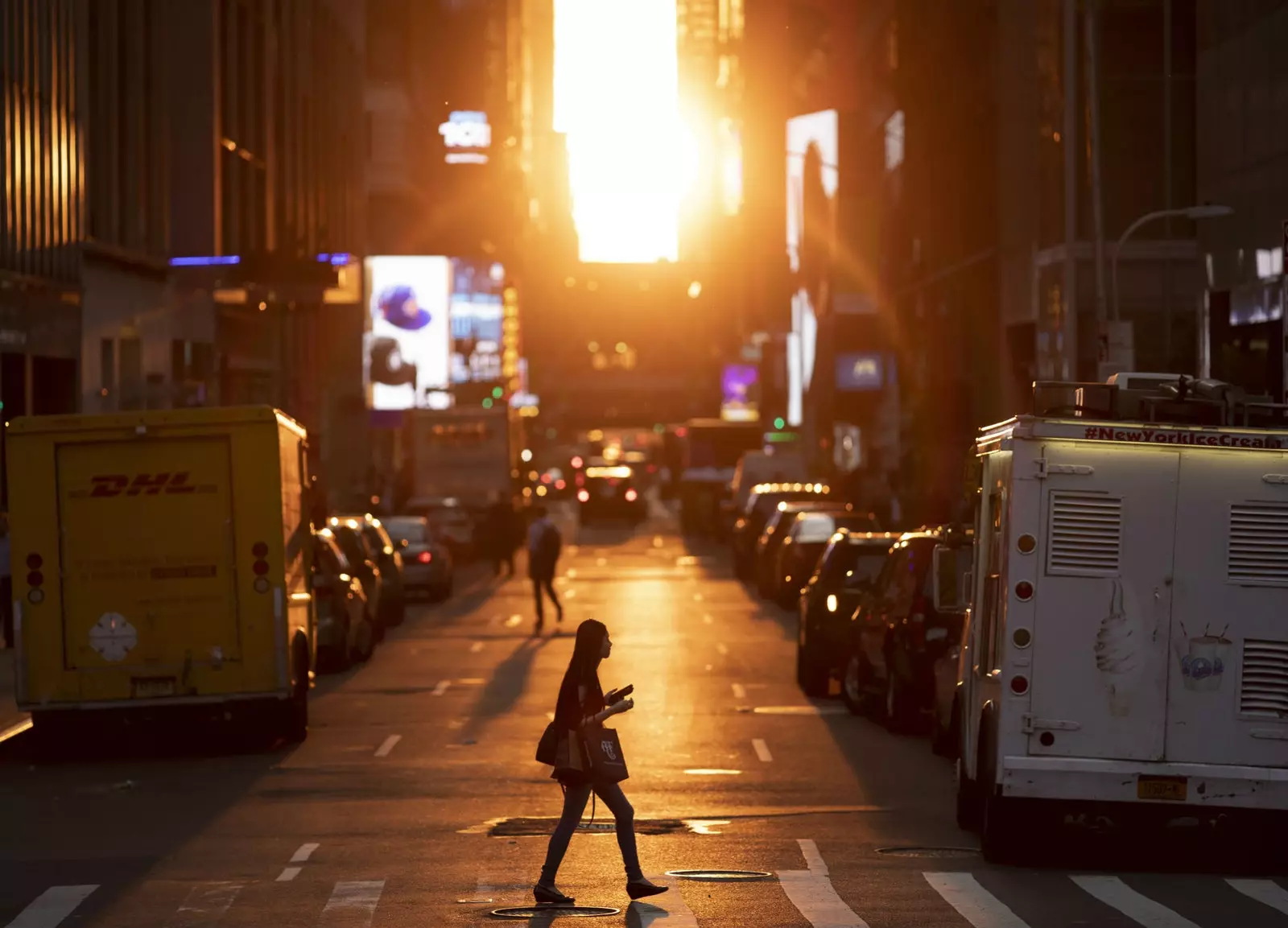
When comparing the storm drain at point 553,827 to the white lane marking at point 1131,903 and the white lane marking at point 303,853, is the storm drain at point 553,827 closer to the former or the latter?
the white lane marking at point 303,853

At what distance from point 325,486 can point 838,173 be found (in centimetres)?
2762

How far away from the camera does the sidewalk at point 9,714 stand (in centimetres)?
2070

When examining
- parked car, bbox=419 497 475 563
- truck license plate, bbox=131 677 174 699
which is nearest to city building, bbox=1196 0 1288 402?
truck license plate, bbox=131 677 174 699

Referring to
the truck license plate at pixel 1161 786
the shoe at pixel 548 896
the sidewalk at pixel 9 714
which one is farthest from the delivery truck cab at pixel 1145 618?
the sidewalk at pixel 9 714

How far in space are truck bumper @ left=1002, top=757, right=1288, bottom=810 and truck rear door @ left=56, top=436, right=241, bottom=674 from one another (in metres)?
8.77

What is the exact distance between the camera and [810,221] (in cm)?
10712

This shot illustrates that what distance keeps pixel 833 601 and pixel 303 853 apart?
38.5 ft

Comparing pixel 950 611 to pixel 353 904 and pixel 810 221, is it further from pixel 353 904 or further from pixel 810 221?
pixel 810 221

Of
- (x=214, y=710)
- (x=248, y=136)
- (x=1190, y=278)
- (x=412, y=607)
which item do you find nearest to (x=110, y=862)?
(x=214, y=710)

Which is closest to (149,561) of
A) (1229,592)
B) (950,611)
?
(950,611)

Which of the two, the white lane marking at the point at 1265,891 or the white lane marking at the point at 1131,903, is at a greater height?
the white lane marking at the point at 1131,903

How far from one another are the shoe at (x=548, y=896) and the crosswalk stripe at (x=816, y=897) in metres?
1.21

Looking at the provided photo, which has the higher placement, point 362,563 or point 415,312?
point 415,312

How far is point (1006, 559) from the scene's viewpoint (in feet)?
43.8
